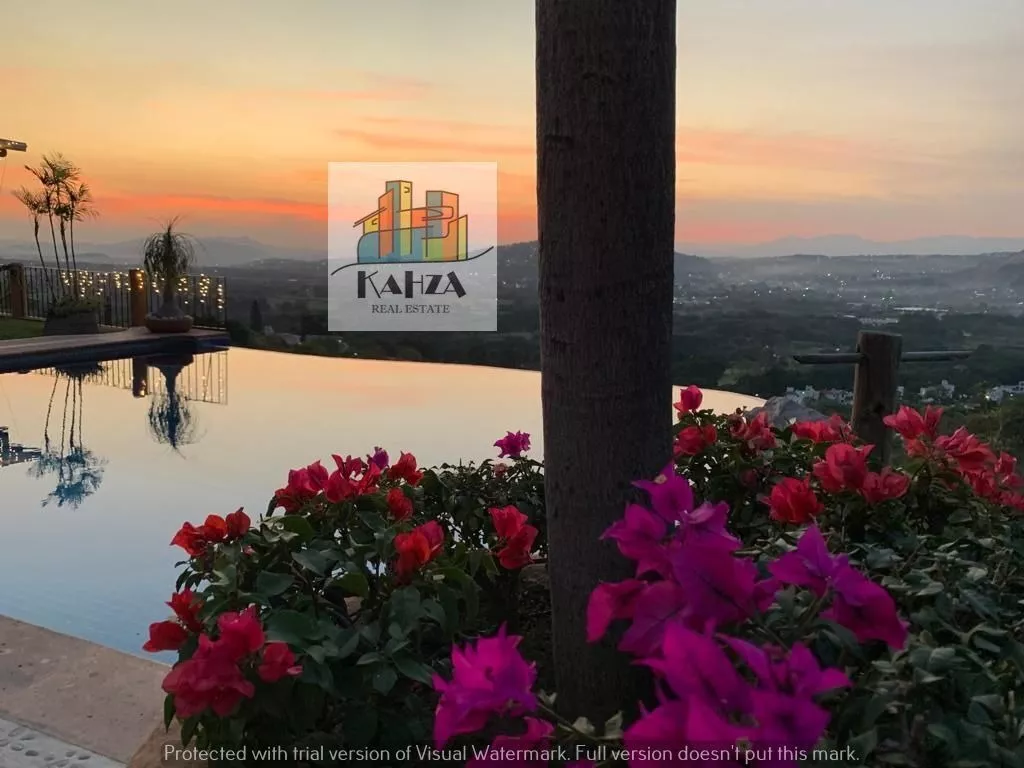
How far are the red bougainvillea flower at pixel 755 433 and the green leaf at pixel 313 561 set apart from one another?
2.77 ft

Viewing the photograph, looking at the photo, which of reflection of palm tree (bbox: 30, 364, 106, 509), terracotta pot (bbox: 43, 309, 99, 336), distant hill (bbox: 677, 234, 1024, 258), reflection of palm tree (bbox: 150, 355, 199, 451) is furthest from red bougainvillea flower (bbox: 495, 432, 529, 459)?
terracotta pot (bbox: 43, 309, 99, 336)

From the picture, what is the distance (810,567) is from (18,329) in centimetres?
1293

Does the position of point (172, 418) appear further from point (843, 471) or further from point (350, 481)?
point (843, 471)

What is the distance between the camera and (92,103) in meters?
8.23

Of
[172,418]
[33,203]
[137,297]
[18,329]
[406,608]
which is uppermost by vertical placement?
[33,203]

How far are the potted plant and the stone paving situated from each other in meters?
9.53

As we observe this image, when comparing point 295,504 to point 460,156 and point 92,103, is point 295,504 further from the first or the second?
point 92,103

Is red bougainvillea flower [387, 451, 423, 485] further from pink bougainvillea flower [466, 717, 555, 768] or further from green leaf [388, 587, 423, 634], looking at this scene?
pink bougainvillea flower [466, 717, 555, 768]

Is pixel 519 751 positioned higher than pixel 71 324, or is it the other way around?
pixel 71 324

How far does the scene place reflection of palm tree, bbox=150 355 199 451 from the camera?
5.95 metres

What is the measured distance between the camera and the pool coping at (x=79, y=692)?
1745 millimetres

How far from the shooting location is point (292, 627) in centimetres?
90

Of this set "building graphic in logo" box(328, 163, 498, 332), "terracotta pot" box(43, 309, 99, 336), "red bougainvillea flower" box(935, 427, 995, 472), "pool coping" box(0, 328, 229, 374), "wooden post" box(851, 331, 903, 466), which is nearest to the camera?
"red bougainvillea flower" box(935, 427, 995, 472)

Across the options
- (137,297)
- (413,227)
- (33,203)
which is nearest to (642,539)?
(413,227)
